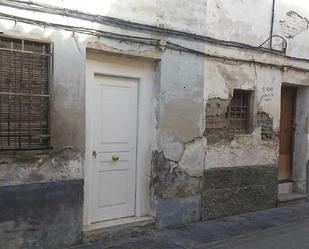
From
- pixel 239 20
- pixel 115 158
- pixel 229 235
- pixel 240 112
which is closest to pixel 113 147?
pixel 115 158

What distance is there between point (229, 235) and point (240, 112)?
7.96 ft

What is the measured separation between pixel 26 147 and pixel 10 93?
64cm

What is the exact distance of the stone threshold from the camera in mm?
5973

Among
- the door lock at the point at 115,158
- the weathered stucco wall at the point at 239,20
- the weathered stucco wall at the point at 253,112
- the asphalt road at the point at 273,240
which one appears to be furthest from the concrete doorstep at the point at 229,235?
the weathered stucco wall at the point at 239,20

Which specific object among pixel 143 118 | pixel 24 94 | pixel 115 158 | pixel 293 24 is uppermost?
pixel 293 24

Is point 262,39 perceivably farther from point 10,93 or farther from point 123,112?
point 10,93

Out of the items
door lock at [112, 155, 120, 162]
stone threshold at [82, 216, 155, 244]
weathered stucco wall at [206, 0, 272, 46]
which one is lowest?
stone threshold at [82, 216, 155, 244]

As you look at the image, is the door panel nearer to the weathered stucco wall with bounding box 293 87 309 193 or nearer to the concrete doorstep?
the weathered stucco wall with bounding box 293 87 309 193

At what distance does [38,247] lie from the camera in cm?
539

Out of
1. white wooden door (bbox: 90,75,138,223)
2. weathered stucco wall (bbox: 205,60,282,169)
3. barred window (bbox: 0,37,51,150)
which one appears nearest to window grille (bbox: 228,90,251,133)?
weathered stucco wall (bbox: 205,60,282,169)

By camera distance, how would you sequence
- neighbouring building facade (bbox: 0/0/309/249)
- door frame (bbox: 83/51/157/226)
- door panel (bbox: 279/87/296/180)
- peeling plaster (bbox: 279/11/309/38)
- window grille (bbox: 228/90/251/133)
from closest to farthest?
neighbouring building facade (bbox: 0/0/309/249)
door frame (bbox: 83/51/157/226)
window grille (bbox: 228/90/251/133)
peeling plaster (bbox: 279/11/309/38)
door panel (bbox: 279/87/296/180)

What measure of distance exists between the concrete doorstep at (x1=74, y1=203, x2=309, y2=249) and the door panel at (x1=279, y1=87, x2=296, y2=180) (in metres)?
1.58

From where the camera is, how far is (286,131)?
9625 mm

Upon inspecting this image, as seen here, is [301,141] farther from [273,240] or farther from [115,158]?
[115,158]
